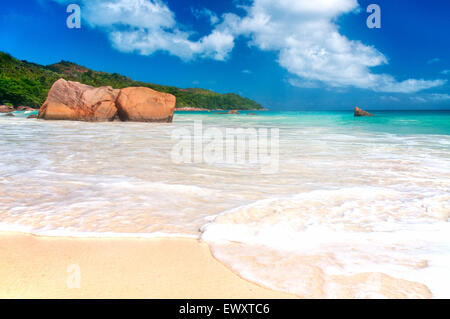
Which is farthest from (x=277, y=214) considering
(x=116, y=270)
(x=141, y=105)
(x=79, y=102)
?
(x=79, y=102)

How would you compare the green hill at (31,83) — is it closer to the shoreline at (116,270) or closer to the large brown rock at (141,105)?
the large brown rock at (141,105)

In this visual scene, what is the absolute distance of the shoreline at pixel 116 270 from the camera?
163 centimetres

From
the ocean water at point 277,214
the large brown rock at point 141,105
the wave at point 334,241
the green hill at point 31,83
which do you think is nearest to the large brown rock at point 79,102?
the large brown rock at point 141,105

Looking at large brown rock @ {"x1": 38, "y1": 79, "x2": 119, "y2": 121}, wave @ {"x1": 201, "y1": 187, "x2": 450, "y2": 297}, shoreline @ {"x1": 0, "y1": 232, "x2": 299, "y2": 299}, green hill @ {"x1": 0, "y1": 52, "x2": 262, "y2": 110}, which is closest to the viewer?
shoreline @ {"x1": 0, "y1": 232, "x2": 299, "y2": 299}

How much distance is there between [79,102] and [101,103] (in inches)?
50.5

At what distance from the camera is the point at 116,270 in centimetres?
184

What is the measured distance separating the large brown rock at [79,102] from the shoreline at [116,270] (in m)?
18.3

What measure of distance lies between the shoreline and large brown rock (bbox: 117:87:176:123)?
1773 cm

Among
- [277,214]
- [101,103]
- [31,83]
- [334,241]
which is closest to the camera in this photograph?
[334,241]

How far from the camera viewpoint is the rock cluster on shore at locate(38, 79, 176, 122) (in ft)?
62.6

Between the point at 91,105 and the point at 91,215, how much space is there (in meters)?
18.1

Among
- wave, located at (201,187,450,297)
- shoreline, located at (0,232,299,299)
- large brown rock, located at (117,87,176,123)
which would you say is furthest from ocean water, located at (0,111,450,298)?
large brown rock, located at (117,87,176,123)

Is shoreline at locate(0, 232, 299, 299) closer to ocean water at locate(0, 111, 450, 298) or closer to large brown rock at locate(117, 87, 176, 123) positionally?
ocean water at locate(0, 111, 450, 298)

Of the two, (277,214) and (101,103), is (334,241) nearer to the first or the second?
(277,214)
